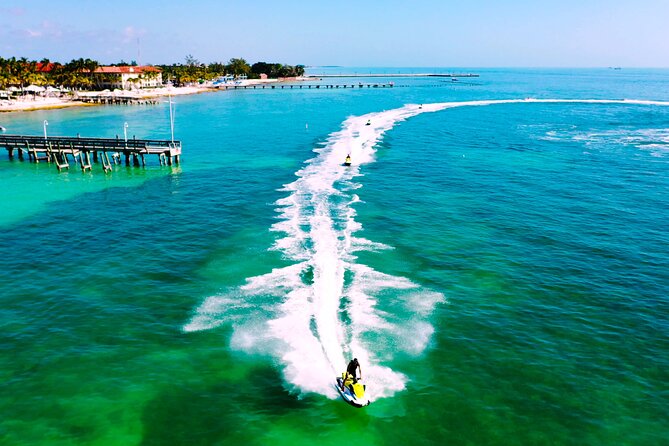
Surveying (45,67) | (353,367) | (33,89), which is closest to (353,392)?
(353,367)

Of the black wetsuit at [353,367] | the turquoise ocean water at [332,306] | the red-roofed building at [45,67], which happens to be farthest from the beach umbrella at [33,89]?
the black wetsuit at [353,367]

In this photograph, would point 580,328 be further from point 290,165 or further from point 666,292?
point 290,165

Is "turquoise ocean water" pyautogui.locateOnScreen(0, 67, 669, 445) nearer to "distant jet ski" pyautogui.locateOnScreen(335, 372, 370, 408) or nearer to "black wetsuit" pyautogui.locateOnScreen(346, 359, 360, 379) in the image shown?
"distant jet ski" pyautogui.locateOnScreen(335, 372, 370, 408)

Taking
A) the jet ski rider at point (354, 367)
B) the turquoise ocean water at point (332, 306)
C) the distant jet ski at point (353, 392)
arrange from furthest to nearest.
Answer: the jet ski rider at point (354, 367)
the distant jet ski at point (353, 392)
the turquoise ocean water at point (332, 306)

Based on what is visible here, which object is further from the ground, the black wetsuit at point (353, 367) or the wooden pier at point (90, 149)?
the wooden pier at point (90, 149)

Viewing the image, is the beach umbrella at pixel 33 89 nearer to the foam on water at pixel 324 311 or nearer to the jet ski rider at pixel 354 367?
the foam on water at pixel 324 311

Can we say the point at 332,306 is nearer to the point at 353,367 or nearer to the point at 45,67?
the point at 353,367

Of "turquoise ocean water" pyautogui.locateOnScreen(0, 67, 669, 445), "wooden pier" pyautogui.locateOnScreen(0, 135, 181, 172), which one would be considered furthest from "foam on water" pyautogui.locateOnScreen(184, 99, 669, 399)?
"wooden pier" pyautogui.locateOnScreen(0, 135, 181, 172)

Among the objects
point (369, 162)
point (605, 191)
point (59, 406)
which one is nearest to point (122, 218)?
point (59, 406)
